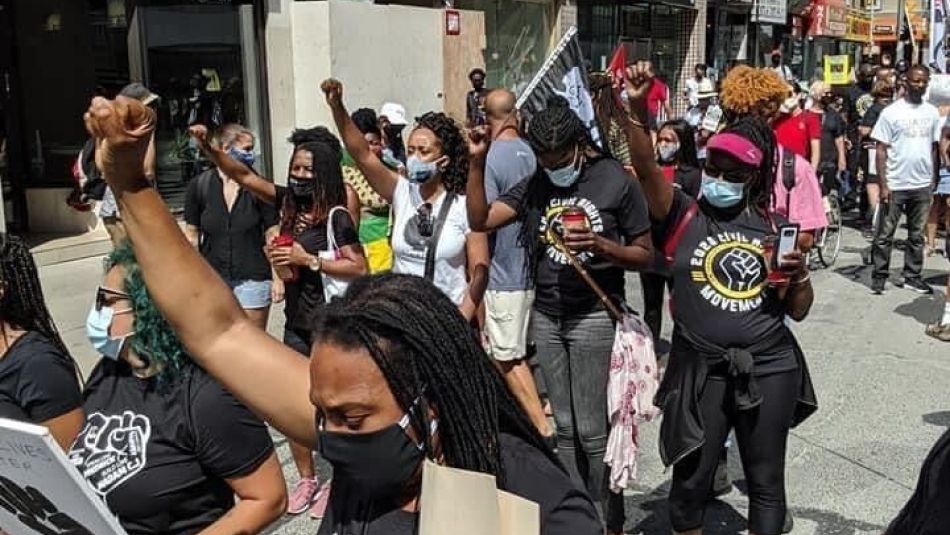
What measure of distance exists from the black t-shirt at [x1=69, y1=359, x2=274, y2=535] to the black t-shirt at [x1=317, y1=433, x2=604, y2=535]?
2.63 ft

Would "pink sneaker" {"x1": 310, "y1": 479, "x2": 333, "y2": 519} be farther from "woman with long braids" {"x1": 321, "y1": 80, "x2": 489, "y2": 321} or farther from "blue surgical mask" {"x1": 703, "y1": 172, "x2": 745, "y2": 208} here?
"blue surgical mask" {"x1": 703, "y1": 172, "x2": 745, "y2": 208}

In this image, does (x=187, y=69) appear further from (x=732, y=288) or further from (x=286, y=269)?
(x=732, y=288)

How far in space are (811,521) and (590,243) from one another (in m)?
1.76

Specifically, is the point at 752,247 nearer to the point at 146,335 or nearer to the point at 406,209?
the point at 406,209

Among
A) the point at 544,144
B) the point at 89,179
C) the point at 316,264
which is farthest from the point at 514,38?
the point at 544,144

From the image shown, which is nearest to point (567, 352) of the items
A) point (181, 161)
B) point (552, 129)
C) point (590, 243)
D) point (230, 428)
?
point (590, 243)

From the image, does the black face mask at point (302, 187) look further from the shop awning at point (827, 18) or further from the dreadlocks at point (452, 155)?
the shop awning at point (827, 18)

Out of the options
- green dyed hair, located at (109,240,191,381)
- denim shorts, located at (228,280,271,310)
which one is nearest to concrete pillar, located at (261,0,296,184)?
denim shorts, located at (228,280,271,310)

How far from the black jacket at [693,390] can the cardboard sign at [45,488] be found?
2.26 m

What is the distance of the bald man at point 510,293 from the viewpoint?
520cm

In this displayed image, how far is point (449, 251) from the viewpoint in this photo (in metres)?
4.89

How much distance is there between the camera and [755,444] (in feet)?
12.5

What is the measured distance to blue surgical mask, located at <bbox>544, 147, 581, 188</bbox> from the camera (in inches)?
169

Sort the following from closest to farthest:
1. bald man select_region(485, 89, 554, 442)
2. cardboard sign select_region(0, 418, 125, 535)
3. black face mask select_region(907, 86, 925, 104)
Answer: cardboard sign select_region(0, 418, 125, 535) < bald man select_region(485, 89, 554, 442) < black face mask select_region(907, 86, 925, 104)
